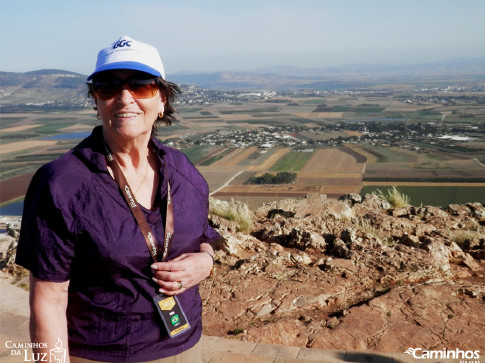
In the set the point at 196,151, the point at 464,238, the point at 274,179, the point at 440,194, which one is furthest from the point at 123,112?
the point at 196,151

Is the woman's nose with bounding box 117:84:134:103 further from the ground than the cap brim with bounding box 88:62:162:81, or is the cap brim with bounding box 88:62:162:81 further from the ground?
the cap brim with bounding box 88:62:162:81

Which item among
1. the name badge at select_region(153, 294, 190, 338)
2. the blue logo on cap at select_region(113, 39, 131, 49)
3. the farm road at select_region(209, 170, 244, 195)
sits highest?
the blue logo on cap at select_region(113, 39, 131, 49)

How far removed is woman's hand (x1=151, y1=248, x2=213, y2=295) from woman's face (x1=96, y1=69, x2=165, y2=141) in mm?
571

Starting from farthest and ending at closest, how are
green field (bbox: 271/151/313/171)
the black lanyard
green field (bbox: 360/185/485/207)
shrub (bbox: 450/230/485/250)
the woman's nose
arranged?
green field (bbox: 271/151/313/171) → green field (bbox: 360/185/485/207) → shrub (bbox: 450/230/485/250) → the woman's nose → the black lanyard

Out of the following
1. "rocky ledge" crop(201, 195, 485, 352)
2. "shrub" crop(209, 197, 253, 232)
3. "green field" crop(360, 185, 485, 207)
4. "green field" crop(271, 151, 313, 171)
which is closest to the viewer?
"rocky ledge" crop(201, 195, 485, 352)

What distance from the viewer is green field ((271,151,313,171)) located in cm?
3491

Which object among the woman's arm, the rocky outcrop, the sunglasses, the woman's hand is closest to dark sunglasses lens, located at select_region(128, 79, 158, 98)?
the sunglasses

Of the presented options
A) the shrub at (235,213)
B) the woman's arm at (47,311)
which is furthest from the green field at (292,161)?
the woman's arm at (47,311)

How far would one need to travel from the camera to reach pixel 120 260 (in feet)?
5.49

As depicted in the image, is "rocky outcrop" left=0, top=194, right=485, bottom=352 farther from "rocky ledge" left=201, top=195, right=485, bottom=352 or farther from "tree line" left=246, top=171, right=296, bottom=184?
"tree line" left=246, top=171, right=296, bottom=184

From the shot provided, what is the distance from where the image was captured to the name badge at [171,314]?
1783mm

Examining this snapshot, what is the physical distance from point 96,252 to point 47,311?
0.98ft

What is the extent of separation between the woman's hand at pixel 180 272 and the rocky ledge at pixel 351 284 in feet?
6.95

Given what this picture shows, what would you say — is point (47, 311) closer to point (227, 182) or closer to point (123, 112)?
point (123, 112)
